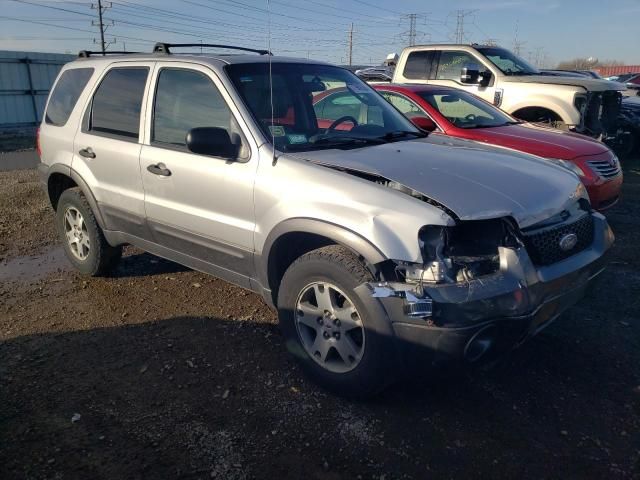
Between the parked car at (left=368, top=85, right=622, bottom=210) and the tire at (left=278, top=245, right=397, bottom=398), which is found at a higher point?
the parked car at (left=368, top=85, right=622, bottom=210)

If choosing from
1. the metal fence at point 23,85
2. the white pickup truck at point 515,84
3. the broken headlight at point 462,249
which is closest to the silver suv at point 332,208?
the broken headlight at point 462,249

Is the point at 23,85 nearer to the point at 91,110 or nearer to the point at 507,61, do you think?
the point at 507,61

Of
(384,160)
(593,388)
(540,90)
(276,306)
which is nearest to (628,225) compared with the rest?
(540,90)

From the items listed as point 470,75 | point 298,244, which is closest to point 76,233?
point 298,244

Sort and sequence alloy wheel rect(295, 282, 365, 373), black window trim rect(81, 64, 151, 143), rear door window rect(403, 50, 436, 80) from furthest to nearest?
rear door window rect(403, 50, 436, 80)
black window trim rect(81, 64, 151, 143)
alloy wheel rect(295, 282, 365, 373)

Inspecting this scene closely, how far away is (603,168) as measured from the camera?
6113 mm

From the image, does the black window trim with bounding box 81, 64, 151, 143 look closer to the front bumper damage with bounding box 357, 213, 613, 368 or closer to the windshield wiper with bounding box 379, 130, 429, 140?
the windshield wiper with bounding box 379, 130, 429, 140

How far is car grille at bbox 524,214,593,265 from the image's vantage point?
2.95 metres

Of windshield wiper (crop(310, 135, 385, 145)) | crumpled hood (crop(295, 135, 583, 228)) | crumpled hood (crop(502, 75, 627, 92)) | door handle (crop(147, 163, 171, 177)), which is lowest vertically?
door handle (crop(147, 163, 171, 177))

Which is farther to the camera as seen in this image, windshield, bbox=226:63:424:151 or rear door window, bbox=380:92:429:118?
rear door window, bbox=380:92:429:118

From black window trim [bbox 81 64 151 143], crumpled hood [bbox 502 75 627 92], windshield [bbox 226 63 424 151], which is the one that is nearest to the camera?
windshield [bbox 226 63 424 151]

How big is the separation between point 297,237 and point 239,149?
0.70 metres

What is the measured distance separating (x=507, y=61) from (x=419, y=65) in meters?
1.50

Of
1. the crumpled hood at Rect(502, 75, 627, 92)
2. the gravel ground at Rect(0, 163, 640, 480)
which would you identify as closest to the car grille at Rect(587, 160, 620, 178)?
the gravel ground at Rect(0, 163, 640, 480)
